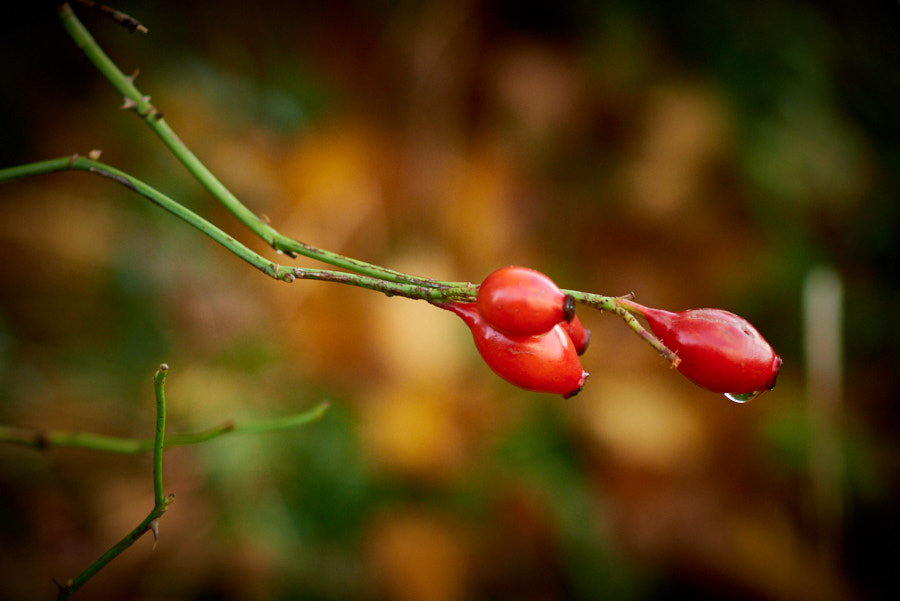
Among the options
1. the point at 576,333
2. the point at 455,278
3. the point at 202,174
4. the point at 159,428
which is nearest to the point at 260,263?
the point at 202,174

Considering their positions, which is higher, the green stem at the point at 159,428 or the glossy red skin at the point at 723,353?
the glossy red skin at the point at 723,353

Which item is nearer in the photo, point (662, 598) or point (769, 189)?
point (662, 598)

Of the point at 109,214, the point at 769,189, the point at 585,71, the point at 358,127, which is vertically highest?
the point at 585,71

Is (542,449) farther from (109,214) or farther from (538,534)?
(109,214)

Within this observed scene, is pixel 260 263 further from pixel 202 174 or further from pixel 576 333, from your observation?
pixel 576 333

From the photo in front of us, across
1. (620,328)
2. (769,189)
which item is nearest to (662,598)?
(620,328)

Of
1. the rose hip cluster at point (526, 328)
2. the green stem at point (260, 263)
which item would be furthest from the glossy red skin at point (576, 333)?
the green stem at point (260, 263)

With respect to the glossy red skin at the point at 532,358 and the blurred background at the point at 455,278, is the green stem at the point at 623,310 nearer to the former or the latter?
the glossy red skin at the point at 532,358

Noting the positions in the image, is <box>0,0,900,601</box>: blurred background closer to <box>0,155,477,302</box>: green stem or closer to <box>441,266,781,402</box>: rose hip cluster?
<box>0,155,477,302</box>: green stem

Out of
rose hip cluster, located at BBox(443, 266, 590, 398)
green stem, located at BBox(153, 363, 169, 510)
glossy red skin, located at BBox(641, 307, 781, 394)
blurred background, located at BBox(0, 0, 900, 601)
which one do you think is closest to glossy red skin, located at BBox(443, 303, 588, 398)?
rose hip cluster, located at BBox(443, 266, 590, 398)
